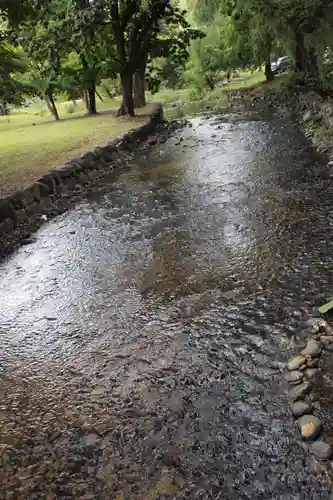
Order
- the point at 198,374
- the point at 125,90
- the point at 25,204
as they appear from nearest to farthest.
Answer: the point at 198,374, the point at 25,204, the point at 125,90

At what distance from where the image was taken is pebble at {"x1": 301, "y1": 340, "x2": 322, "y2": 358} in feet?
14.0

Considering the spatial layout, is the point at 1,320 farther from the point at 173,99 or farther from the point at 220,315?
the point at 173,99

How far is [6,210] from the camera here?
861 centimetres

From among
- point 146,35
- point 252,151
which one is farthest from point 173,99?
point 252,151

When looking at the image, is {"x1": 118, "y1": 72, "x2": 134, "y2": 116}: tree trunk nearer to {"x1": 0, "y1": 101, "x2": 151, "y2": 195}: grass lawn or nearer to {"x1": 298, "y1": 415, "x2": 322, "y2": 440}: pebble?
{"x1": 0, "y1": 101, "x2": 151, "y2": 195}: grass lawn

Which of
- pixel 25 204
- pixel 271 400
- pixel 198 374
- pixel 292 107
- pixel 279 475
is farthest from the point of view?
pixel 292 107

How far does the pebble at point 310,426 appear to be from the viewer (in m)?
3.42

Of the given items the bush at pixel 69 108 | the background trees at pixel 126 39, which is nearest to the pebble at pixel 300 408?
the background trees at pixel 126 39

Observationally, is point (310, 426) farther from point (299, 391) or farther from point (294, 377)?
point (294, 377)

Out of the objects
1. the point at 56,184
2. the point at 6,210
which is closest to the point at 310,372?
the point at 6,210

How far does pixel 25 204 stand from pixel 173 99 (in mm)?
33062

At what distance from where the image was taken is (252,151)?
13156 millimetres

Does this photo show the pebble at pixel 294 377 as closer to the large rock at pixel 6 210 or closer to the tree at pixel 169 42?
the large rock at pixel 6 210

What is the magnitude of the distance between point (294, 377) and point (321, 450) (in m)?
0.80
